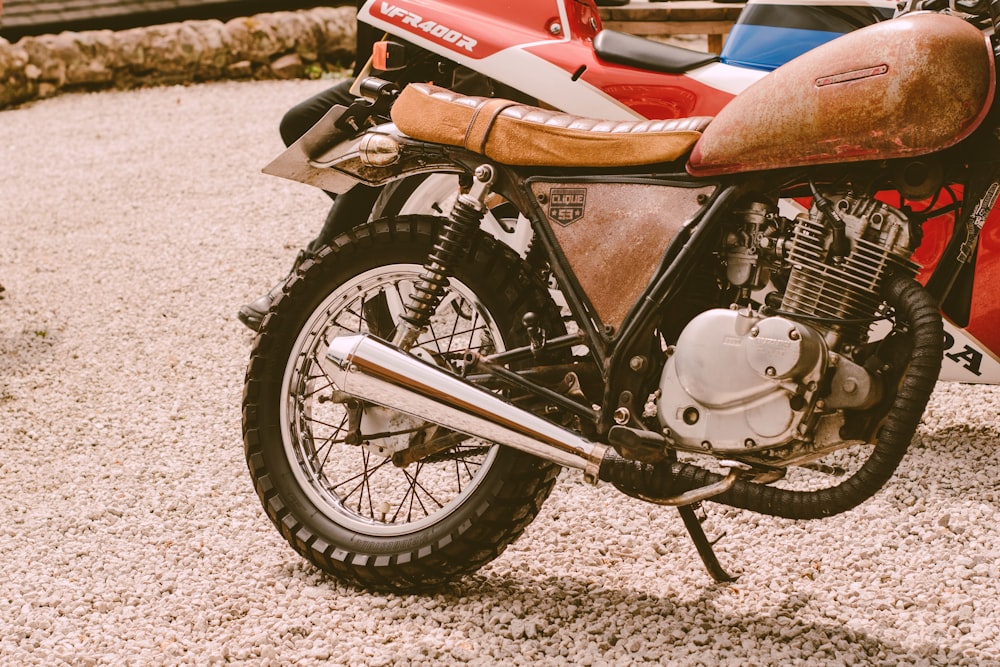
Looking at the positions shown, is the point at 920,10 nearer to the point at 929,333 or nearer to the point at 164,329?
the point at 929,333

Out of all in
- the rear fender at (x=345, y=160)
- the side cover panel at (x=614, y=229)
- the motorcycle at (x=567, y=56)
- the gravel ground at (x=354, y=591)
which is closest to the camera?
the side cover panel at (x=614, y=229)

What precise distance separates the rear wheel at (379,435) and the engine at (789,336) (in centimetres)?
46

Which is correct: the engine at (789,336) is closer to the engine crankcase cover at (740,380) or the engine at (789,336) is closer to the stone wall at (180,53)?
the engine crankcase cover at (740,380)

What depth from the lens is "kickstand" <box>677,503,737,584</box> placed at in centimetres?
279

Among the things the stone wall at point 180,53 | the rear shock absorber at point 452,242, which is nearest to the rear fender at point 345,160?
the rear shock absorber at point 452,242

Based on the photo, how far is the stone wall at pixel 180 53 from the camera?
10234 millimetres

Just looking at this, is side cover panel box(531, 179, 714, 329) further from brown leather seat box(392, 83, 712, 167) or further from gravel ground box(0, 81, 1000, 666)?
gravel ground box(0, 81, 1000, 666)

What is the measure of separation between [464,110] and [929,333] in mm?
1251

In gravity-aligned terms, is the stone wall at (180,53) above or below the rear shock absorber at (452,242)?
below

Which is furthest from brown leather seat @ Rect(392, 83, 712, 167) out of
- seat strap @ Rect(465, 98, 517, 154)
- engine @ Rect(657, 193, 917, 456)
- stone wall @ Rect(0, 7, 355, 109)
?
stone wall @ Rect(0, 7, 355, 109)

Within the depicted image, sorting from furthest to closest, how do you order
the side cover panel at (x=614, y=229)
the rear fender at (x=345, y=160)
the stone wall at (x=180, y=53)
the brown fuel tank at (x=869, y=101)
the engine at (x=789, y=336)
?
the stone wall at (x=180, y=53)
the rear fender at (x=345, y=160)
the side cover panel at (x=614, y=229)
the engine at (x=789, y=336)
the brown fuel tank at (x=869, y=101)

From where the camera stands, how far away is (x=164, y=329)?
511 cm

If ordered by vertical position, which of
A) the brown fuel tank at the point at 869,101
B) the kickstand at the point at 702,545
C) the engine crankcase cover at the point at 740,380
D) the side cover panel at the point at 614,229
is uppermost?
the brown fuel tank at the point at 869,101

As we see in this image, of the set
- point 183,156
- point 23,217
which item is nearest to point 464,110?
point 23,217
